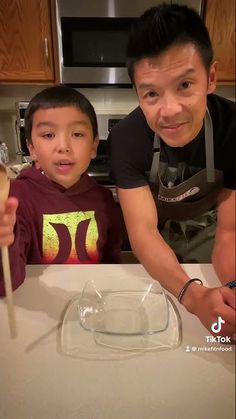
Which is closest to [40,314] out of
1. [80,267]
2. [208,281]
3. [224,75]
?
[80,267]

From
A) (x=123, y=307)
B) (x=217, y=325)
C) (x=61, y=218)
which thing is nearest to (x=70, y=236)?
(x=61, y=218)

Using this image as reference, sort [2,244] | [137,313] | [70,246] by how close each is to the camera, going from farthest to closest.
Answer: [70,246]
[137,313]
[2,244]

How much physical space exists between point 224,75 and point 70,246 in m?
0.30

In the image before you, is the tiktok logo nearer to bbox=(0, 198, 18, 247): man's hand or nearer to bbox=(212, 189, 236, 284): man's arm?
bbox=(212, 189, 236, 284): man's arm

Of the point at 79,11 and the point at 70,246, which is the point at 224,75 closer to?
the point at 79,11

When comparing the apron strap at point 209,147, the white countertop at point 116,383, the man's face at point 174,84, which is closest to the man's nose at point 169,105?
the man's face at point 174,84

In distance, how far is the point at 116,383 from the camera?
28 centimetres

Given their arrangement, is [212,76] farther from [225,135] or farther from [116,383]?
[116,383]

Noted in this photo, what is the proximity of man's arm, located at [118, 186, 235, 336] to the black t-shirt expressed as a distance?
3 cm

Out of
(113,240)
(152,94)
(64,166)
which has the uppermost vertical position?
(152,94)

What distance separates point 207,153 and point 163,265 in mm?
157

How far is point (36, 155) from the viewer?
425mm

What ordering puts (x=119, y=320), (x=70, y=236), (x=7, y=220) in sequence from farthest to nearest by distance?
Answer: (x=70, y=236), (x=119, y=320), (x=7, y=220)

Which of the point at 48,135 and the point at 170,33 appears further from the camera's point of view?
the point at 48,135
